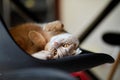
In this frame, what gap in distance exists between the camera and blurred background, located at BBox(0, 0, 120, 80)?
0.97 metres

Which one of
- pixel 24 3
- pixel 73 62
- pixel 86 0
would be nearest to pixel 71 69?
pixel 73 62

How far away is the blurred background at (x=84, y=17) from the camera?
97cm

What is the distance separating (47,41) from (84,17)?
887mm

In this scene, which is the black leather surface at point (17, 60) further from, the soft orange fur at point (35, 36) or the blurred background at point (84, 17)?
the blurred background at point (84, 17)

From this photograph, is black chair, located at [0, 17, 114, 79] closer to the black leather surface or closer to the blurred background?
the black leather surface

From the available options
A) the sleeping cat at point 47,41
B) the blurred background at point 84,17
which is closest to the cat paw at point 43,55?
the sleeping cat at point 47,41

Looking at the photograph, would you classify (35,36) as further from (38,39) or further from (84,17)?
(84,17)

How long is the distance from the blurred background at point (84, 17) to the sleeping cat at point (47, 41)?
0.09 meters

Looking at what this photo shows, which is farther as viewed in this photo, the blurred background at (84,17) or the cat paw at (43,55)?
the blurred background at (84,17)

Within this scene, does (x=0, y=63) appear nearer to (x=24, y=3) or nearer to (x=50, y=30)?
(x=50, y=30)

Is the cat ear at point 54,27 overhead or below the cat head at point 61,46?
overhead

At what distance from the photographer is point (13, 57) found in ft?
1.35

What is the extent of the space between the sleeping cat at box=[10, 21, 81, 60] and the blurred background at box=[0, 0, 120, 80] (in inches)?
3.6

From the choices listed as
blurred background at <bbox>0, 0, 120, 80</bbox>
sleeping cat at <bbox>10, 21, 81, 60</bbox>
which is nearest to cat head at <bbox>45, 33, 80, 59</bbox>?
sleeping cat at <bbox>10, 21, 81, 60</bbox>
